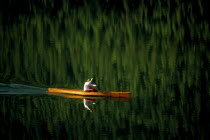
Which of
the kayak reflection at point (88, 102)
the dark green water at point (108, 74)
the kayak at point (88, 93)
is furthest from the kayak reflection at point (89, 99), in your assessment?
the dark green water at point (108, 74)

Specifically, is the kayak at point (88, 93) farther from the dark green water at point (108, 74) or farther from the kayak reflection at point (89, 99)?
the dark green water at point (108, 74)

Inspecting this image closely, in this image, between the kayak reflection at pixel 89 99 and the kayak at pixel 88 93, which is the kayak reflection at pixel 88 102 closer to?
the kayak reflection at pixel 89 99

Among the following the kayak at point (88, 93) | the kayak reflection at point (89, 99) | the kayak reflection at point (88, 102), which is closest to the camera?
the kayak reflection at point (88, 102)

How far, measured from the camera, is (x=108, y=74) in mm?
29922

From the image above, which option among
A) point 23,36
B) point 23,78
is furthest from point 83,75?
point 23,36

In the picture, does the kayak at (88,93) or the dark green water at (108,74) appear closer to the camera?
the dark green water at (108,74)

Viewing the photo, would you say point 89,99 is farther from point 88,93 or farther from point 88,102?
point 88,102

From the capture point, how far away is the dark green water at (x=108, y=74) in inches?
778

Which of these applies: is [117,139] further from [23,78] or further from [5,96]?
[23,78]

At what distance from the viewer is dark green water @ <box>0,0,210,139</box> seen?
1977cm

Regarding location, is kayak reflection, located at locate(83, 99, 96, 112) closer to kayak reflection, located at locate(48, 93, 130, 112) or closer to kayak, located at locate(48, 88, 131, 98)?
kayak reflection, located at locate(48, 93, 130, 112)

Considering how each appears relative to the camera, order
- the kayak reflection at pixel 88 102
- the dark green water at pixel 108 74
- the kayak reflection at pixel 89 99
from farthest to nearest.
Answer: the kayak reflection at pixel 89 99, the kayak reflection at pixel 88 102, the dark green water at pixel 108 74

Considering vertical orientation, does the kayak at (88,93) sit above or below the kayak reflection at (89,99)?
above

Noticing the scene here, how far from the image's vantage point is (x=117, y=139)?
18016mm
